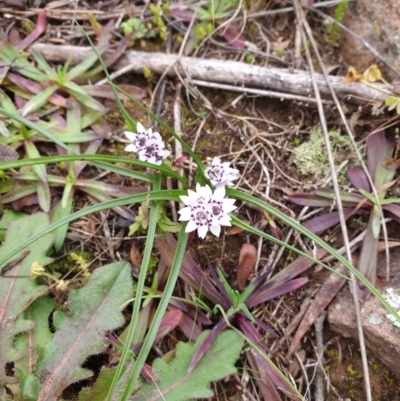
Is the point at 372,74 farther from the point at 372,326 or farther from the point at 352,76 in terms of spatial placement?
the point at 372,326

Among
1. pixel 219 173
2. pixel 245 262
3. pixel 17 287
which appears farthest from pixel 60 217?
pixel 245 262

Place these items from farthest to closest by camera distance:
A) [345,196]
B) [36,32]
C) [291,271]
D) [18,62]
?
[36,32]
[18,62]
[345,196]
[291,271]

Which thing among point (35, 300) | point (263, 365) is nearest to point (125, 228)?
point (35, 300)

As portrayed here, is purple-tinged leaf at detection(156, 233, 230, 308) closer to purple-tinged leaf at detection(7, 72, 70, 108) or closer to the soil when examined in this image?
the soil

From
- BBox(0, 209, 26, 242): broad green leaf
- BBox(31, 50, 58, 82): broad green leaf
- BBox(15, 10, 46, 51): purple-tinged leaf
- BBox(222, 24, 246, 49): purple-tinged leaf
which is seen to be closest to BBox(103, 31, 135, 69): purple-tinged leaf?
BBox(31, 50, 58, 82): broad green leaf

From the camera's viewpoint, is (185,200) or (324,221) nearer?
(185,200)

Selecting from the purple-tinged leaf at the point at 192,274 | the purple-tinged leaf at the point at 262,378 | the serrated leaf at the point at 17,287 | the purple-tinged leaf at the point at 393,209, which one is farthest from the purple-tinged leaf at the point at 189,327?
the purple-tinged leaf at the point at 393,209

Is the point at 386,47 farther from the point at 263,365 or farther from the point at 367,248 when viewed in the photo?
the point at 263,365
